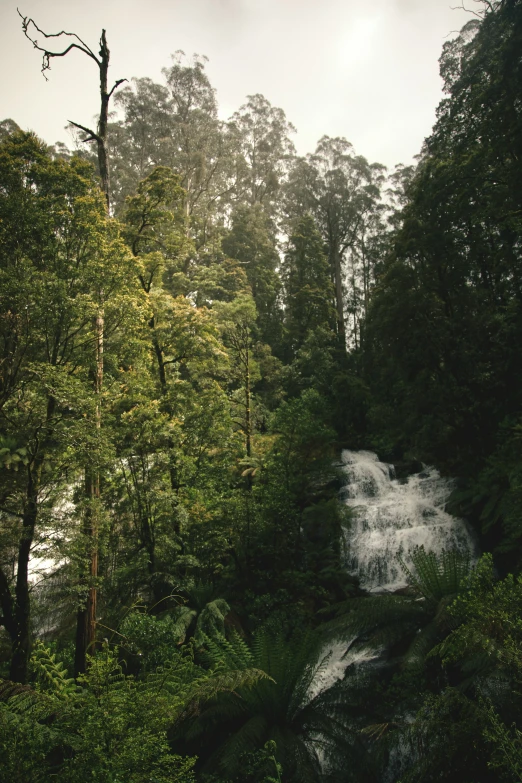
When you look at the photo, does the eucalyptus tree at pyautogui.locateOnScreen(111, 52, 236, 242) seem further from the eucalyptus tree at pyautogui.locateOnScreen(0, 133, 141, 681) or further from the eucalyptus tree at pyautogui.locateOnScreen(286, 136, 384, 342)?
the eucalyptus tree at pyautogui.locateOnScreen(0, 133, 141, 681)

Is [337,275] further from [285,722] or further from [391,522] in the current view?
[285,722]

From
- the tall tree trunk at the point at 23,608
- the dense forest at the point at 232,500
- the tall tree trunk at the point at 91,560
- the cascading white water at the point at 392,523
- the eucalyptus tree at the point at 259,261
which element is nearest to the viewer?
the dense forest at the point at 232,500

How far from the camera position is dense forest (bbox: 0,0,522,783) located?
409 cm

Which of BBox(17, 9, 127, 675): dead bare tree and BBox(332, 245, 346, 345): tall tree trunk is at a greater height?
BBox(332, 245, 346, 345): tall tree trunk

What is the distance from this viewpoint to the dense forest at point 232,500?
409 centimetres

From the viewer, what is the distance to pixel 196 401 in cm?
1003

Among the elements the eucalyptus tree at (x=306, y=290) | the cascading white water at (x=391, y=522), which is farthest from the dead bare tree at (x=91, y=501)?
the eucalyptus tree at (x=306, y=290)

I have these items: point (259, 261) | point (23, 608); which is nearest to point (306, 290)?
point (259, 261)

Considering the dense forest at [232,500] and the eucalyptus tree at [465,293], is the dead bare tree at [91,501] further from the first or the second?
the eucalyptus tree at [465,293]

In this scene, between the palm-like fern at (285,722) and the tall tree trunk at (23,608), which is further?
the tall tree trunk at (23,608)

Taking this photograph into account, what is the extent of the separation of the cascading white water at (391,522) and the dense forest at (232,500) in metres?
0.43

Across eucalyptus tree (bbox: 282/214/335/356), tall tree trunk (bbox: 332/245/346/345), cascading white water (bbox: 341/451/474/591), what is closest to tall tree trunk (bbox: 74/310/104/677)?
cascading white water (bbox: 341/451/474/591)

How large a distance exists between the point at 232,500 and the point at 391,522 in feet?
15.8

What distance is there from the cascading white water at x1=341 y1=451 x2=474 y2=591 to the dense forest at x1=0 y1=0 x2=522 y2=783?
43cm
